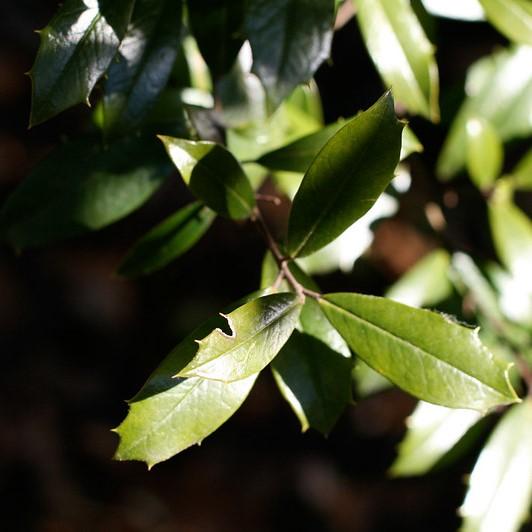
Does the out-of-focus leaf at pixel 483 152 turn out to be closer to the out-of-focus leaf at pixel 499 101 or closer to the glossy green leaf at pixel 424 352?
the out-of-focus leaf at pixel 499 101

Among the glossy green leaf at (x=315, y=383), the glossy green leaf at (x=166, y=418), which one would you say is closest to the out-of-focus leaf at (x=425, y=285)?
the glossy green leaf at (x=315, y=383)

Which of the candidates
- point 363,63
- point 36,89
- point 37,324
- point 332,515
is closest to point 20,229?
point 36,89

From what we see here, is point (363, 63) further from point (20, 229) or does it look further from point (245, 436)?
point (245, 436)

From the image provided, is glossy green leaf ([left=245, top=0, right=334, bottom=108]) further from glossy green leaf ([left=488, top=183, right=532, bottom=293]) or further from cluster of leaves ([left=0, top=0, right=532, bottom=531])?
glossy green leaf ([left=488, top=183, right=532, bottom=293])

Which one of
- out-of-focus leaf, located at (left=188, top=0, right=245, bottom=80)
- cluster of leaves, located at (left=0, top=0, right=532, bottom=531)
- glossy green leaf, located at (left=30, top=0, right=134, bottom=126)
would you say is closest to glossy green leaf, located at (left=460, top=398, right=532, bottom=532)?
cluster of leaves, located at (left=0, top=0, right=532, bottom=531)

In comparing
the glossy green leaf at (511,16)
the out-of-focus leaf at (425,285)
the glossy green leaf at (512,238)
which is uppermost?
the glossy green leaf at (511,16)

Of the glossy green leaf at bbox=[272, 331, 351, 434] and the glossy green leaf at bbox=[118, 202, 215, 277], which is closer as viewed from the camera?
the glossy green leaf at bbox=[272, 331, 351, 434]

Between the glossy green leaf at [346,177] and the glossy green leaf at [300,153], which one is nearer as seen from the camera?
the glossy green leaf at [346,177]
